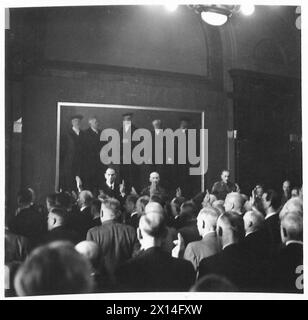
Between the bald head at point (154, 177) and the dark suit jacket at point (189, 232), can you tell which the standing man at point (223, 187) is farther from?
the bald head at point (154, 177)

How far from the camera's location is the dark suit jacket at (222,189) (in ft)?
11.9

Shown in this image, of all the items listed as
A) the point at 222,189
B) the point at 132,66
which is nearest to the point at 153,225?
the point at 222,189

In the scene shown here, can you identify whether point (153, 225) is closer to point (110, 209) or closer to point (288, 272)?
point (110, 209)

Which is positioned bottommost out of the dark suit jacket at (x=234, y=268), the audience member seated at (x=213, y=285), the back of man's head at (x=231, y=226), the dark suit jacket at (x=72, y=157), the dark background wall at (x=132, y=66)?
the audience member seated at (x=213, y=285)

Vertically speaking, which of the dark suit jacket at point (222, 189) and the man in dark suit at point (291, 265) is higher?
the dark suit jacket at point (222, 189)

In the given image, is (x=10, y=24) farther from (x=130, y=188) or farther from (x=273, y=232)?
(x=273, y=232)

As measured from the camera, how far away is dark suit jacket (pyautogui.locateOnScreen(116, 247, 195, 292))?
3.42m

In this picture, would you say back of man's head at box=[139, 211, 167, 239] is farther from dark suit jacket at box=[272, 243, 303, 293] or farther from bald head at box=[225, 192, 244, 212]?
dark suit jacket at box=[272, 243, 303, 293]

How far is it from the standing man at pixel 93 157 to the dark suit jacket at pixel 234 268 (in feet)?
3.58

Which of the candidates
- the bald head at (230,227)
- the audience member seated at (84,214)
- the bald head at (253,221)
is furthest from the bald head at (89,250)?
the bald head at (253,221)

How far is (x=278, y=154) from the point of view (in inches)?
143

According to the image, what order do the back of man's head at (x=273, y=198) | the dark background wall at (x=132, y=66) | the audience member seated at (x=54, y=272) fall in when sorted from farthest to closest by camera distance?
the back of man's head at (x=273, y=198), the dark background wall at (x=132, y=66), the audience member seated at (x=54, y=272)

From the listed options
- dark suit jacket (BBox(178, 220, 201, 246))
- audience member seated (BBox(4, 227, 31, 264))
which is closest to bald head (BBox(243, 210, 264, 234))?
dark suit jacket (BBox(178, 220, 201, 246))

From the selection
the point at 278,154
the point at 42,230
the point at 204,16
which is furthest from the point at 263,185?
the point at 42,230
